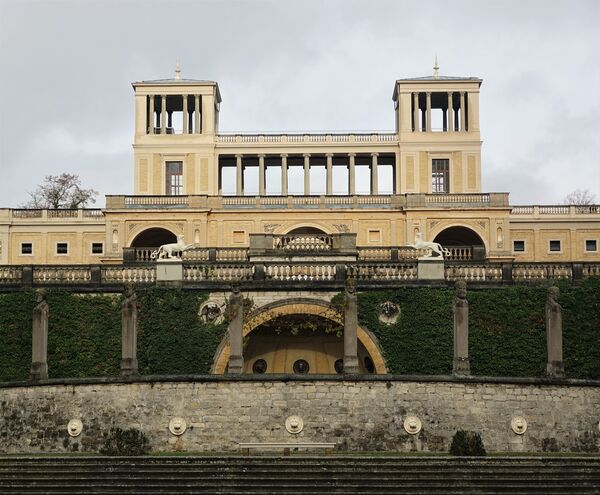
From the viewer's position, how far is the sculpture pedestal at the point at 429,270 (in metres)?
37.8

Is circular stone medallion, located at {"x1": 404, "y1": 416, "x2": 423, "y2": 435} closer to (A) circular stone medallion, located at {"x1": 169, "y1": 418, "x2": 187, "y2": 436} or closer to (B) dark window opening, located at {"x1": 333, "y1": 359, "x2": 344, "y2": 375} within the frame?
(A) circular stone medallion, located at {"x1": 169, "y1": 418, "x2": 187, "y2": 436}

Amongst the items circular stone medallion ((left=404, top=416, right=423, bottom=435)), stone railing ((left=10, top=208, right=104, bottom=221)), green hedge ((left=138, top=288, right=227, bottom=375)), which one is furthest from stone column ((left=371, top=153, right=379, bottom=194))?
circular stone medallion ((left=404, top=416, right=423, bottom=435))

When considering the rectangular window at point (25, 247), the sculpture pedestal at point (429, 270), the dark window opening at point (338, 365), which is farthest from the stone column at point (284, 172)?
the sculpture pedestal at point (429, 270)

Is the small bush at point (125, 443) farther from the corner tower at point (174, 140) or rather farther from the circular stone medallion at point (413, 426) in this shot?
the corner tower at point (174, 140)

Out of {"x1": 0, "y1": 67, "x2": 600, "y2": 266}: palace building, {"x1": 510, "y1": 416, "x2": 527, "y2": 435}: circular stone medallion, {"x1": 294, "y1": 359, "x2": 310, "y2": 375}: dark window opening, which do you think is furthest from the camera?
{"x1": 0, "y1": 67, "x2": 600, "y2": 266}: palace building

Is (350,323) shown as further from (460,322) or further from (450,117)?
(450,117)

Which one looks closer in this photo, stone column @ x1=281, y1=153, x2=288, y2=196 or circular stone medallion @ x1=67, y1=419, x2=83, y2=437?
circular stone medallion @ x1=67, y1=419, x2=83, y2=437

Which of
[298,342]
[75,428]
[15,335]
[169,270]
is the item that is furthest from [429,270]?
[15,335]

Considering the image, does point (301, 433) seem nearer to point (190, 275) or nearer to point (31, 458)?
point (31, 458)

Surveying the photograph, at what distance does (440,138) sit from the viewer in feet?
241

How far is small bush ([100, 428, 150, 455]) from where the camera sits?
26531 mm

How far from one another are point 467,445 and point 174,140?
5058 centimetres

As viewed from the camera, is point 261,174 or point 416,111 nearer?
point 416,111

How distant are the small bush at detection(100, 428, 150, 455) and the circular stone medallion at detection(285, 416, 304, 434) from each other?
3.84 metres
